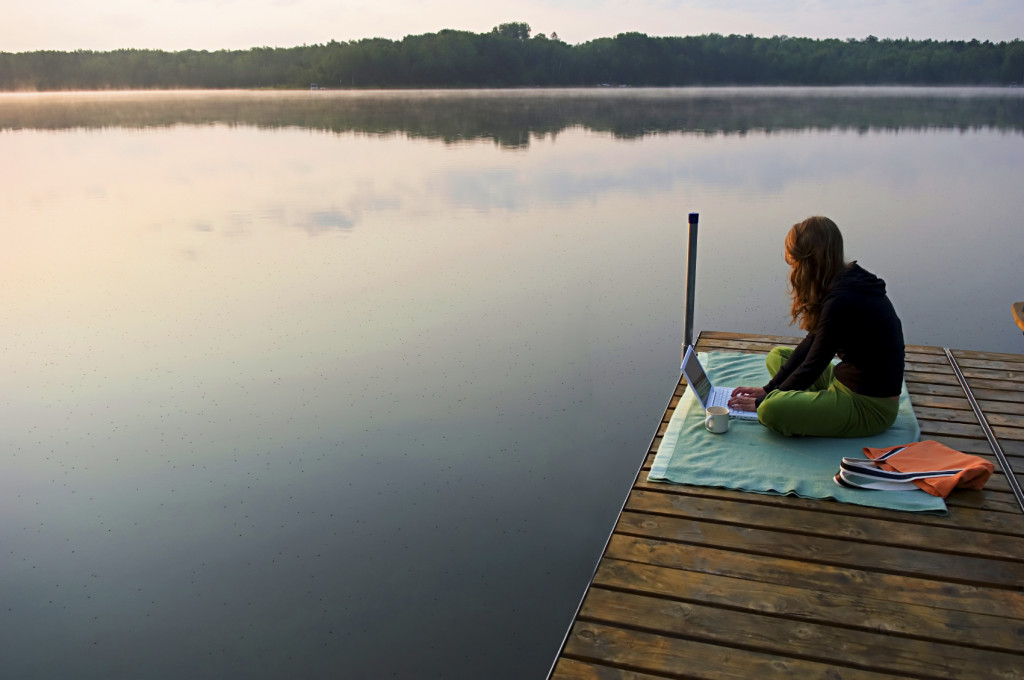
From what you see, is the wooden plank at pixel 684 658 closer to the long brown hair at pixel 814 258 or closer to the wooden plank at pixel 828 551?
the wooden plank at pixel 828 551

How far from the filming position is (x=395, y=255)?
27.8 ft

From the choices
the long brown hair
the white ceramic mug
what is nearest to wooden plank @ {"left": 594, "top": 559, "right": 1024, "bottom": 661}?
the white ceramic mug

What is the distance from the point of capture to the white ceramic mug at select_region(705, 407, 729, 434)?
3191mm

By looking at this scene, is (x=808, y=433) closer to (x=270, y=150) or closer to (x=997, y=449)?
(x=997, y=449)

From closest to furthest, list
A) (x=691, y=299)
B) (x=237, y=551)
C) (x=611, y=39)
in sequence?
(x=237, y=551) < (x=691, y=299) < (x=611, y=39)

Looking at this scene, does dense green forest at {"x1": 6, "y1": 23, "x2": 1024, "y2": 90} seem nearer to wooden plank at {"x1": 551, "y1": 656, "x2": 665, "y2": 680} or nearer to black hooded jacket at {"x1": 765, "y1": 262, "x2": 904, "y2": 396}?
black hooded jacket at {"x1": 765, "y1": 262, "x2": 904, "y2": 396}

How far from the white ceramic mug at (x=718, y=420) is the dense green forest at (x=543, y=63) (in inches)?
1811

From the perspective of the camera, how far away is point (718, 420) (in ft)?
10.5

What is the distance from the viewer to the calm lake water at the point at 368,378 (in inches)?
115

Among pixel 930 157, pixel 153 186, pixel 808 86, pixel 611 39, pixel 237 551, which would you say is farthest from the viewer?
pixel 808 86

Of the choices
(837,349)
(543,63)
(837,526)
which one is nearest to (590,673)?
(837,526)

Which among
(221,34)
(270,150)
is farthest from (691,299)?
(221,34)

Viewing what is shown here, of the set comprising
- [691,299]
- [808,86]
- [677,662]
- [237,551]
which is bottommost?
[237,551]

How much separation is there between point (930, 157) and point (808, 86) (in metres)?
41.9
